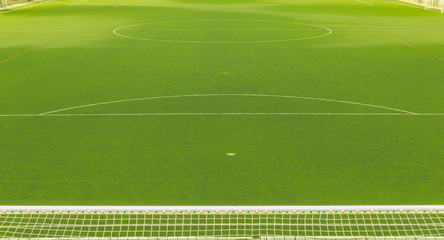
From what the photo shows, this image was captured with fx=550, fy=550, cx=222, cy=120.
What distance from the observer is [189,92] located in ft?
38.7

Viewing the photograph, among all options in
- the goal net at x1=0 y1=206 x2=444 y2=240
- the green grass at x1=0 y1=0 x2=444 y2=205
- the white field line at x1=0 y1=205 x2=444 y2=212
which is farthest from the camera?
the green grass at x1=0 y1=0 x2=444 y2=205

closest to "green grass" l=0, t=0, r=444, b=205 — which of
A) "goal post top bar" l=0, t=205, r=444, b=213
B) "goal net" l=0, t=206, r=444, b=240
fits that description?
"goal net" l=0, t=206, r=444, b=240

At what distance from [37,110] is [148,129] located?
2.63 m

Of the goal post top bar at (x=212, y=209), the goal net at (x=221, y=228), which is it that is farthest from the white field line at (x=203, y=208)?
the goal net at (x=221, y=228)

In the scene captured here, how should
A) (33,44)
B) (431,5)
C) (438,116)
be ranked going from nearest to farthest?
(438,116), (33,44), (431,5)

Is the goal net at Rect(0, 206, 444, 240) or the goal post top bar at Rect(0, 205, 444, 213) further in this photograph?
the goal net at Rect(0, 206, 444, 240)

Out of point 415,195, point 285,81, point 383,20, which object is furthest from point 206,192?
point 383,20

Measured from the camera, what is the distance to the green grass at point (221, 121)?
7.04 m

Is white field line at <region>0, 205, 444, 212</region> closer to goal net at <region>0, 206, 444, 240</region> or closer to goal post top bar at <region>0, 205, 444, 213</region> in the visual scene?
goal post top bar at <region>0, 205, 444, 213</region>

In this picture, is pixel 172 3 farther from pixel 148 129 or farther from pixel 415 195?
pixel 415 195

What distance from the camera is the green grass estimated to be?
704 centimetres

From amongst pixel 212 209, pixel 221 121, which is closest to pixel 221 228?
pixel 212 209

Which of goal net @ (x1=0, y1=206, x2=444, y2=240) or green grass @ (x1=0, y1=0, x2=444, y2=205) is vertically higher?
goal net @ (x1=0, y1=206, x2=444, y2=240)

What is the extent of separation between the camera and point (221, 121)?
980 centimetres
